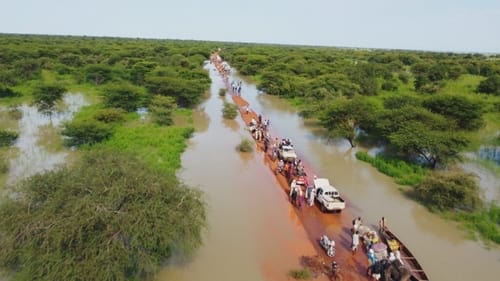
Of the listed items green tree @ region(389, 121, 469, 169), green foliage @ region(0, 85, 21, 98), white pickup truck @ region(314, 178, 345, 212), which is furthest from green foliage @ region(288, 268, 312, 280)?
green foliage @ region(0, 85, 21, 98)

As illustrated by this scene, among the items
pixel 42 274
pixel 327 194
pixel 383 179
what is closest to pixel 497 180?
pixel 383 179

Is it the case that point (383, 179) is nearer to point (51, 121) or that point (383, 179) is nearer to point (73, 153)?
point (73, 153)

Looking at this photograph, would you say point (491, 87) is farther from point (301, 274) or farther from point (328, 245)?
point (301, 274)

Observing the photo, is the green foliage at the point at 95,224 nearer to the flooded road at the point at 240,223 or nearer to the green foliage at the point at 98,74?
the flooded road at the point at 240,223

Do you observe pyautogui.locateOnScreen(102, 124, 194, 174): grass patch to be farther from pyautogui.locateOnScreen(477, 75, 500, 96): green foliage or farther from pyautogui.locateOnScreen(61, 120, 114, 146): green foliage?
pyautogui.locateOnScreen(477, 75, 500, 96): green foliage

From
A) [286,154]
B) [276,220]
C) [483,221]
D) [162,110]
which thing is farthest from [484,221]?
[162,110]

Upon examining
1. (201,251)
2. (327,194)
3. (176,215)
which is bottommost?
(201,251)
